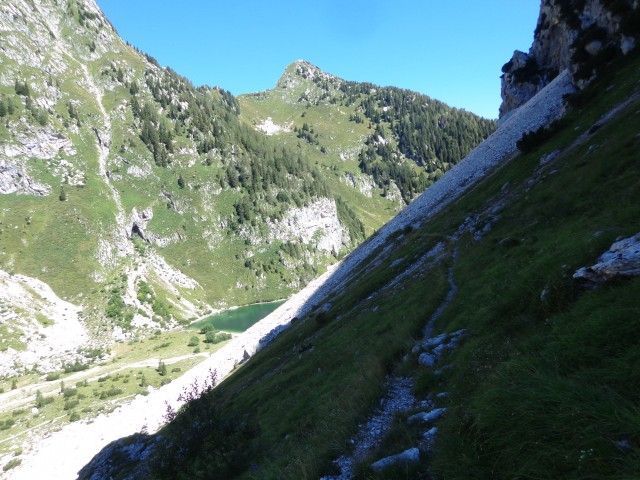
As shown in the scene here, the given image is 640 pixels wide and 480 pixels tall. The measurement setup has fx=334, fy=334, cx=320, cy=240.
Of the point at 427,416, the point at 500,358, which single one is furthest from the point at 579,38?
the point at 427,416

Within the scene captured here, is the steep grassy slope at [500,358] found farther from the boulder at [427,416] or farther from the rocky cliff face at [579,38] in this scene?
the rocky cliff face at [579,38]

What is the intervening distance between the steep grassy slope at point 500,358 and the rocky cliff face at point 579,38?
11.1 m

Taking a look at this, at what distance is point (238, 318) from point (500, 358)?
15416 cm

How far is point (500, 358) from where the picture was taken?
27.8ft

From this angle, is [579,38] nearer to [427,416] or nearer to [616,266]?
[616,266]

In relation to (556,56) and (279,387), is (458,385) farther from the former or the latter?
(556,56)

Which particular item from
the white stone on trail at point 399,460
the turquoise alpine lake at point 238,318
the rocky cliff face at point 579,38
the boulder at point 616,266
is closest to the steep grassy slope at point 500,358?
the white stone on trail at point 399,460

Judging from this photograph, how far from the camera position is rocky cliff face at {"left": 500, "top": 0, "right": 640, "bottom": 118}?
43.8m

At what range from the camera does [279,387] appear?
85.5ft

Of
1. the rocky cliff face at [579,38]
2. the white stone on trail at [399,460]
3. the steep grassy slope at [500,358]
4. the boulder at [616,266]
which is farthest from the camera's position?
the rocky cliff face at [579,38]

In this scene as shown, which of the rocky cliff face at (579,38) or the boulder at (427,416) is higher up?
the rocky cliff face at (579,38)

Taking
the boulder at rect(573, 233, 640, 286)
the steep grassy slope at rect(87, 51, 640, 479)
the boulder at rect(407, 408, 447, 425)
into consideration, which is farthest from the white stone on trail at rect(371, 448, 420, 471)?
the boulder at rect(573, 233, 640, 286)

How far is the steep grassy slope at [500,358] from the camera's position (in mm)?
4531

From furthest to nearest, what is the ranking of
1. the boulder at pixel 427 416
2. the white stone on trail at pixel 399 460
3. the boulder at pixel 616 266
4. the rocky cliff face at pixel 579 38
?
1. the rocky cliff face at pixel 579 38
2. the boulder at pixel 427 416
3. the boulder at pixel 616 266
4. the white stone on trail at pixel 399 460
